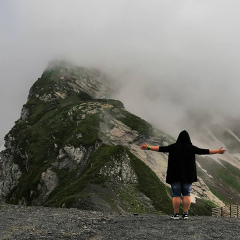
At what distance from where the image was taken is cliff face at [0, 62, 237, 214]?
6962 cm

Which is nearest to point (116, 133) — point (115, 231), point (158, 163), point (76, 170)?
point (158, 163)

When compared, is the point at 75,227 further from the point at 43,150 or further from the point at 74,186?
the point at 43,150

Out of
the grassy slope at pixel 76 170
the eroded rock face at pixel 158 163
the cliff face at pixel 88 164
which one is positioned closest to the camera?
the grassy slope at pixel 76 170

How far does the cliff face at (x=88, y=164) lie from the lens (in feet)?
228

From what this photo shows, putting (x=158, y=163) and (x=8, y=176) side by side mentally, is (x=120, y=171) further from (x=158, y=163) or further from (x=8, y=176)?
(x=8, y=176)

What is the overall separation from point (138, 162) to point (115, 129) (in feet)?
159

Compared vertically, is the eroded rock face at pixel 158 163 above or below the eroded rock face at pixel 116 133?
below

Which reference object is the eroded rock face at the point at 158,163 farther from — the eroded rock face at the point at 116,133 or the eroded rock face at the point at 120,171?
the eroded rock face at the point at 120,171

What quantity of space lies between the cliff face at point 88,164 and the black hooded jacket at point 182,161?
3950 centimetres

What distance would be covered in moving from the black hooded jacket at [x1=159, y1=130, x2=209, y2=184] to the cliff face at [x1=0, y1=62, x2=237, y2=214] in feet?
130

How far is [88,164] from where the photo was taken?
314ft

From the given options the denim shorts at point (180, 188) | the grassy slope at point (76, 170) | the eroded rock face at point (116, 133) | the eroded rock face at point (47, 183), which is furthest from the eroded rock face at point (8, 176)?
the denim shorts at point (180, 188)

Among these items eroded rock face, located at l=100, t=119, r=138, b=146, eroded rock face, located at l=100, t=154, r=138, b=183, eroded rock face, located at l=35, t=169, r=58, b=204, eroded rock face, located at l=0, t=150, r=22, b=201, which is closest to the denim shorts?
eroded rock face, located at l=100, t=154, r=138, b=183

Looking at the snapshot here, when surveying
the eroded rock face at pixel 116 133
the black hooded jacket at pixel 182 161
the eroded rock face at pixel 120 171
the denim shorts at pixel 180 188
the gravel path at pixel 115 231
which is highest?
the eroded rock face at pixel 116 133
